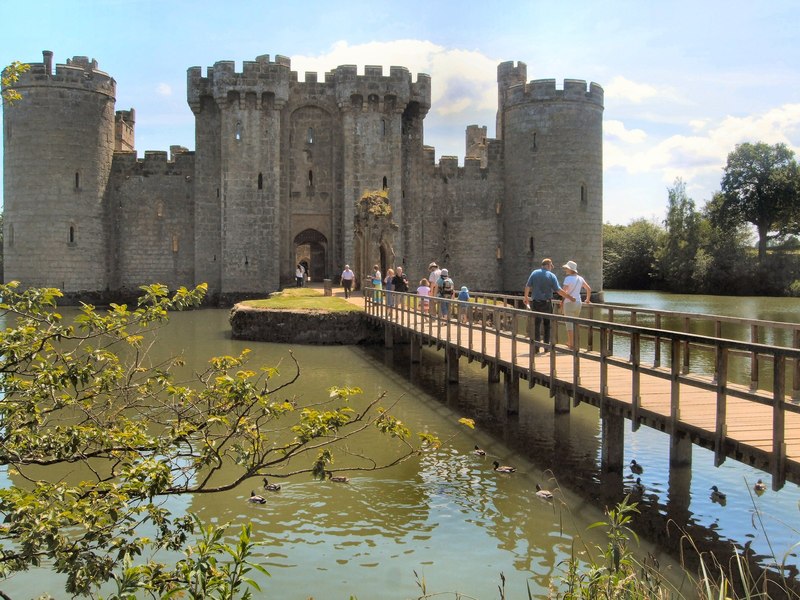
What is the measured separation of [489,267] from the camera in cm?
3962

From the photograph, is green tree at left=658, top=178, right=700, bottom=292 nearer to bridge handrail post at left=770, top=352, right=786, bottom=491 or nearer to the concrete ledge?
the concrete ledge

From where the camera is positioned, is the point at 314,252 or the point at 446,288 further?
the point at 314,252

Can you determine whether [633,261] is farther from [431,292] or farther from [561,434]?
[561,434]

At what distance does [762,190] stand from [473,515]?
5056 cm

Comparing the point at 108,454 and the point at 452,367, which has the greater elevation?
the point at 108,454

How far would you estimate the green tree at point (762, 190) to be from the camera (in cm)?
5256

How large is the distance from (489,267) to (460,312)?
2445cm

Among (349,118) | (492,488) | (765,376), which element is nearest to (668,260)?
(349,118)

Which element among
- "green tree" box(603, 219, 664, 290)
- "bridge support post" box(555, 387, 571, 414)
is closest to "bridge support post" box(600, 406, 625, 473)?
"bridge support post" box(555, 387, 571, 414)

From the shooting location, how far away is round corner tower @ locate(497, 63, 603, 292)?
36.1 m

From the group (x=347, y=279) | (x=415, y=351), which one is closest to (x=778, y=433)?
(x=415, y=351)

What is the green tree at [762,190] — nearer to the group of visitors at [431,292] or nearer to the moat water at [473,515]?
the group of visitors at [431,292]

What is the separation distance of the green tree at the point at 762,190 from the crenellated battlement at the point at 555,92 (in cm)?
2166

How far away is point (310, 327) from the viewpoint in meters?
24.5
